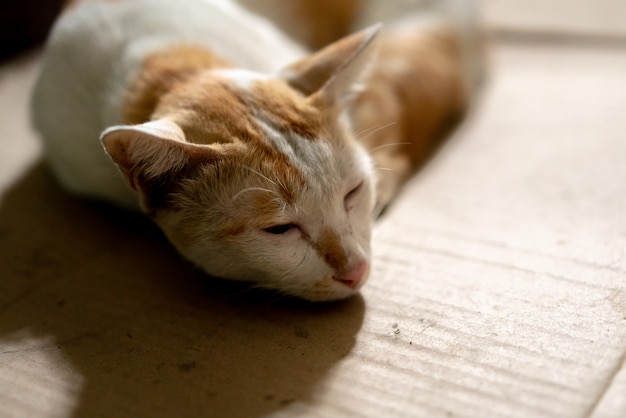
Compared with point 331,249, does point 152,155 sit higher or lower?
higher

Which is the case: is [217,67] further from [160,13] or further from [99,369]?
[99,369]

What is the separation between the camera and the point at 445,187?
5.05 feet

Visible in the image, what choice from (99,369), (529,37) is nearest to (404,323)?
(99,369)

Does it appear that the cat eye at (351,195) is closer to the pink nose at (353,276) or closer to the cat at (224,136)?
the cat at (224,136)

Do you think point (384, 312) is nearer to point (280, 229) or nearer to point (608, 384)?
point (280, 229)

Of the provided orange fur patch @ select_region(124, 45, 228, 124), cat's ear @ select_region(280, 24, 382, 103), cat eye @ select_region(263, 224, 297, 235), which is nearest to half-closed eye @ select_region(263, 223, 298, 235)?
cat eye @ select_region(263, 224, 297, 235)

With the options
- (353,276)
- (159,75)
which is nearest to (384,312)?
(353,276)

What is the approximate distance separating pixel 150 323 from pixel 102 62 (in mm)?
640

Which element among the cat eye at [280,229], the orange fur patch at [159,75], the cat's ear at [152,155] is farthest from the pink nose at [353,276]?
the orange fur patch at [159,75]

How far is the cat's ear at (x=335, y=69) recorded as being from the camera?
3.94ft

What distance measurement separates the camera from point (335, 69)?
3.98 feet

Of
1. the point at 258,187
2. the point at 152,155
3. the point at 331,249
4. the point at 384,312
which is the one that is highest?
the point at 152,155

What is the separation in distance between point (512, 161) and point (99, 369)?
1119 mm

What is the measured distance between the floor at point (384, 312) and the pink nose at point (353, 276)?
0.24ft
